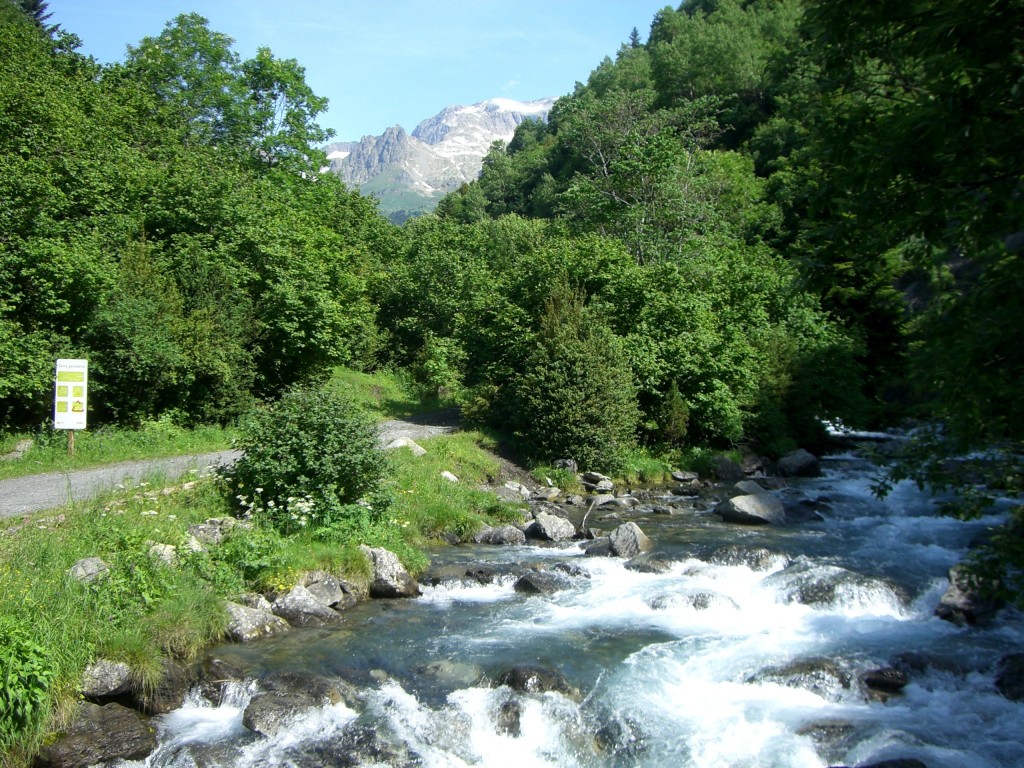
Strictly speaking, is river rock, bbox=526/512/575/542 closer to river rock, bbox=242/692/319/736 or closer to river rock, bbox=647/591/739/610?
river rock, bbox=647/591/739/610

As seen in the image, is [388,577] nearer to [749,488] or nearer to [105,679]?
[105,679]

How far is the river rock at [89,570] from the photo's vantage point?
423 inches

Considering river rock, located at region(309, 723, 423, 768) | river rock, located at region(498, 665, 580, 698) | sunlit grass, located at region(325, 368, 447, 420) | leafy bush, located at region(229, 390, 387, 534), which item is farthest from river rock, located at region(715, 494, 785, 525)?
sunlit grass, located at region(325, 368, 447, 420)

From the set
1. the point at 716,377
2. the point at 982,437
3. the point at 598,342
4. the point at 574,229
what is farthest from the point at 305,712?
the point at 574,229

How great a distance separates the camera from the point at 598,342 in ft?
79.8

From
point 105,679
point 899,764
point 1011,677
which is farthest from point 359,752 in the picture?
point 1011,677

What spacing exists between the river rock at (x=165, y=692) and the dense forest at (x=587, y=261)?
8206 mm

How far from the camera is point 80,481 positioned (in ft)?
55.2

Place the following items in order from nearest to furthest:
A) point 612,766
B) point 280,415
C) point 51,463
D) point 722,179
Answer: point 612,766
point 280,415
point 51,463
point 722,179

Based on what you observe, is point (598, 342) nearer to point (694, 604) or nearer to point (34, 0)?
point (694, 604)

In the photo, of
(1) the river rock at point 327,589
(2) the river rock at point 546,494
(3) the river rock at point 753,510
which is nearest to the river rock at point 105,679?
(1) the river rock at point 327,589

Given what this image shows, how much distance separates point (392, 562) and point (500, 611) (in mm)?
2304

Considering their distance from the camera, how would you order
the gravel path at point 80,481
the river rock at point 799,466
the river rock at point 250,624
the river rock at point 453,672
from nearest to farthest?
the river rock at point 453,672 → the river rock at point 250,624 → the gravel path at point 80,481 → the river rock at point 799,466

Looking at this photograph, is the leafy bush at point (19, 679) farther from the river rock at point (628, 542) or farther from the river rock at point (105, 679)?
the river rock at point (628, 542)
